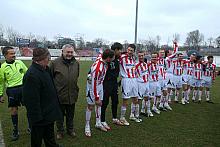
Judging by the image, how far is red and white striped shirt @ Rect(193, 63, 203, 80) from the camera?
10.5 meters

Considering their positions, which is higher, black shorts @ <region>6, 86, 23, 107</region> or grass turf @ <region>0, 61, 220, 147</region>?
black shorts @ <region>6, 86, 23, 107</region>

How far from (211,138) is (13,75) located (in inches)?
198

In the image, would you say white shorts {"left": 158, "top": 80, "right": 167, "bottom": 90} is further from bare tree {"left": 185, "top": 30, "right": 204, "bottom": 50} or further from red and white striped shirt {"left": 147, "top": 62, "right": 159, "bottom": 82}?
bare tree {"left": 185, "top": 30, "right": 204, "bottom": 50}

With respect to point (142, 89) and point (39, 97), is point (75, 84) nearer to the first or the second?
point (39, 97)

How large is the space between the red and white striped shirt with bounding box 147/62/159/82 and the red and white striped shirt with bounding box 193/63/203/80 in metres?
3.30

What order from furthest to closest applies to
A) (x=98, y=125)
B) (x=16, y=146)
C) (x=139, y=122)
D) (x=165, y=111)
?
(x=165, y=111) → (x=139, y=122) → (x=98, y=125) → (x=16, y=146)

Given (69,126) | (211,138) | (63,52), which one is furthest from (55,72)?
(211,138)

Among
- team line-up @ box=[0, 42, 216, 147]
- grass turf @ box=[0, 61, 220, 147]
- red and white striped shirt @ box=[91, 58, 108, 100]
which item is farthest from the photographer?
red and white striped shirt @ box=[91, 58, 108, 100]

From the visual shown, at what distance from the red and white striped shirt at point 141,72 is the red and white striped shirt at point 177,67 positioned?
2.36m

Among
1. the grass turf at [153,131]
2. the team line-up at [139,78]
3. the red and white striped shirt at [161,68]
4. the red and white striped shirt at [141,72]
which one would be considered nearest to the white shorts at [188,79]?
the team line-up at [139,78]

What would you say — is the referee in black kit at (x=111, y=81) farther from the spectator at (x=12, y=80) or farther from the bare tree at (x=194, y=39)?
the bare tree at (x=194, y=39)

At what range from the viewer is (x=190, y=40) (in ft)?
223

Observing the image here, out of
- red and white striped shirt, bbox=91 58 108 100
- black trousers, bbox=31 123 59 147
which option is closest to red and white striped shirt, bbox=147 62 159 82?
red and white striped shirt, bbox=91 58 108 100

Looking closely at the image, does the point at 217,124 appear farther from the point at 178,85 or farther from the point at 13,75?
the point at 13,75
